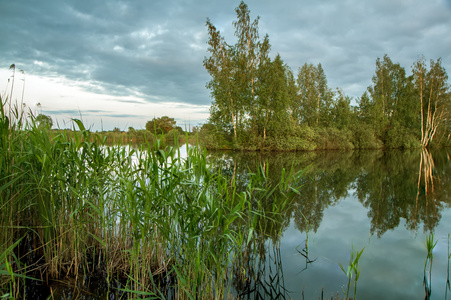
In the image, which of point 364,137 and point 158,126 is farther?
point 364,137

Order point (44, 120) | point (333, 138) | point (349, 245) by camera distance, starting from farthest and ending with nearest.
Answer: point (333, 138), point (349, 245), point (44, 120)

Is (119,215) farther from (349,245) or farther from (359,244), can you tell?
(359,244)

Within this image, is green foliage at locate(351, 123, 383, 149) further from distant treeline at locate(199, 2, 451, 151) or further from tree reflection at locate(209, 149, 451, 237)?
tree reflection at locate(209, 149, 451, 237)

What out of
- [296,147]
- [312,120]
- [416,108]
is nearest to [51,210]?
[296,147]

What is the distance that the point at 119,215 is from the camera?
3275mm

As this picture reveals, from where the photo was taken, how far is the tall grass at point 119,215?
8.75 feet

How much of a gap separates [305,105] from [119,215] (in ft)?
123

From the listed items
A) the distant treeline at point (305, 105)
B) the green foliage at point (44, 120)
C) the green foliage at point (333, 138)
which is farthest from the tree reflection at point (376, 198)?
the green foliage at point (333, 138)

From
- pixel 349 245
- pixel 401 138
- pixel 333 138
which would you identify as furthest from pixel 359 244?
pixel 401 138

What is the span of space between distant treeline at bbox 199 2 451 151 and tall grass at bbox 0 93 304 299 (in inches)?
981

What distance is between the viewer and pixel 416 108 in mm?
38344

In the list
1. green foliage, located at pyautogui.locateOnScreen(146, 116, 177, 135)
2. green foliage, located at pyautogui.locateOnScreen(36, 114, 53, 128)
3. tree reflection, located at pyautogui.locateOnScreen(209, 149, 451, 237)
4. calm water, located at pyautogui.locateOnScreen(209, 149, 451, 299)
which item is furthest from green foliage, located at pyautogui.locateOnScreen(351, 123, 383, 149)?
green foliage, located at pyautogui.locateOnScreen(36, 114, 53, 128)

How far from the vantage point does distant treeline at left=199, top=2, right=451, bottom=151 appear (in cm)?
2770

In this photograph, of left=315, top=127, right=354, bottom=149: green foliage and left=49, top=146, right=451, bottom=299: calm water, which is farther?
left=315, top=127, right=354, bottom=149: green foliage
